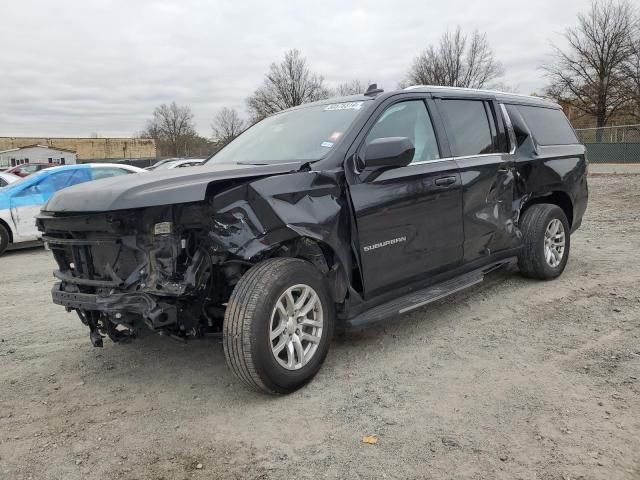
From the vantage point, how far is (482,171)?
4.40 metres

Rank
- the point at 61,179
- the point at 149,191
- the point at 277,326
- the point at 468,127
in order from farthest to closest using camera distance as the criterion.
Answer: the point at 61,179 < the point at 468,127 < the point at 277,326 < the point at 149,191

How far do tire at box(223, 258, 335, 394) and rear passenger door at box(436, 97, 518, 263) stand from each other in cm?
170

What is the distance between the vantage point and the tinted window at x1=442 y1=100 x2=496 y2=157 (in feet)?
14.1

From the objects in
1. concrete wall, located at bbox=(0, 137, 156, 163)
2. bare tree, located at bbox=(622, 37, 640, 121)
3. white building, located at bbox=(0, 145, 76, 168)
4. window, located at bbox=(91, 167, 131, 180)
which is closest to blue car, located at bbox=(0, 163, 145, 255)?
window, located at bbox=(91, 167, 131, 180)

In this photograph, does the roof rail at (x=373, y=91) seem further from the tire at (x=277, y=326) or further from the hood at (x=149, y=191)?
the tire at (x=277, y=326)

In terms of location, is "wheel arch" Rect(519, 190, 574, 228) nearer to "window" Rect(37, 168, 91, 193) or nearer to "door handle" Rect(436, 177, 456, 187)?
"door handle" Rect(436, 177, 456, 187)

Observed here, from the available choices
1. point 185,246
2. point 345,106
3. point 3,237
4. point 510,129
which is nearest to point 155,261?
point 185,246

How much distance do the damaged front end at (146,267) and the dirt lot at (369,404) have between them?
0.54 meters

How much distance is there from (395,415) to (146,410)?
1496mm

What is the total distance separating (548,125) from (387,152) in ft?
10.2

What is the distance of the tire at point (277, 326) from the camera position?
9.46 feet

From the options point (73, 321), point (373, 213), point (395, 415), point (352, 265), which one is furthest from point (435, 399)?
point (73, 321)

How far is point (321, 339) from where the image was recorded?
10.7 feet

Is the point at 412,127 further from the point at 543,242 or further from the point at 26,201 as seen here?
the point at 26,201
